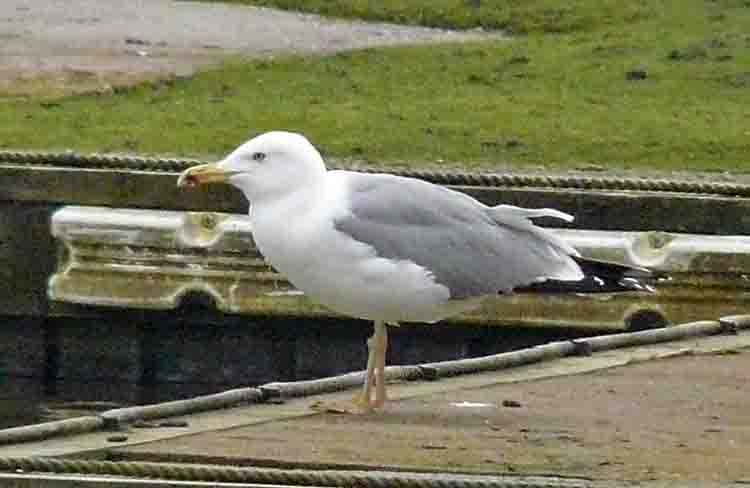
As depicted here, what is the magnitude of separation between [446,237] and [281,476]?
5.21 ft

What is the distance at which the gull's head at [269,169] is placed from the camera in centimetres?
855

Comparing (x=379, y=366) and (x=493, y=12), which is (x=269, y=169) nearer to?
(x=379, y=366)

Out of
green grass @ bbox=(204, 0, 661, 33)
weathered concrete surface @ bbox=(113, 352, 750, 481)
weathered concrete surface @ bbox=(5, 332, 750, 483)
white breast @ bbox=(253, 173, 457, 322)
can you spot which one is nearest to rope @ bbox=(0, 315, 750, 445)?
weathered concrete surface @ bbox=(5, 332, 750, 483)

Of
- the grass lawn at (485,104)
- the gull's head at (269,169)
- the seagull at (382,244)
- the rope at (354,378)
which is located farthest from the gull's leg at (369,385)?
the grass lawn at (485,104)

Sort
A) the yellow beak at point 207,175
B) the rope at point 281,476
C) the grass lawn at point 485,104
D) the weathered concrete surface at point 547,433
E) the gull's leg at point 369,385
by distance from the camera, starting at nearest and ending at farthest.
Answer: the rope at point 281,476
the weathered concrete surface at point 547,433
the yellow beak at point 207,175
the gull's leg at point 369,385
the grass lawn at point 485,104

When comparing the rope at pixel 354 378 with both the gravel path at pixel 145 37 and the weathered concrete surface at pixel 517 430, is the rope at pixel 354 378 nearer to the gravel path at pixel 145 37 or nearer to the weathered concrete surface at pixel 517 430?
the weathered concrete surface at pixel 517 430

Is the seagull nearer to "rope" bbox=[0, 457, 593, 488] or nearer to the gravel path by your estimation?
"rope" bbox=[0, 457, 593, 488]

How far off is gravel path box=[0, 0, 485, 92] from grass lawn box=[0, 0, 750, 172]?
637 mm

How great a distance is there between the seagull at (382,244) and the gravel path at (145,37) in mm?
9370

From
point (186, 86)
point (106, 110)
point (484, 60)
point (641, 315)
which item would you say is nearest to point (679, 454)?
point (641, 315)

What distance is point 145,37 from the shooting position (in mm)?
21562

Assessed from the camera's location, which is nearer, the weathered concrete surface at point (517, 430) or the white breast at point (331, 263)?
the weathered concrete surface at point (517, 430)

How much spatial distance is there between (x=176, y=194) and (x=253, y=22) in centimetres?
1134

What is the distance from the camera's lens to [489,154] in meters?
15.6
